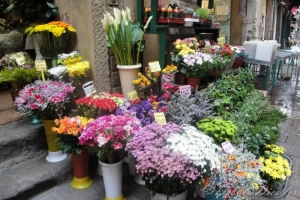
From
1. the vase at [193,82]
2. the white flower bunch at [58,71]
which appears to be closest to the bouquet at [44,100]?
the white flower bunch at [58,71]

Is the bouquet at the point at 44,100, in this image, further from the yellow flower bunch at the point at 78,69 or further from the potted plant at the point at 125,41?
the potted plant at the point at 125,41

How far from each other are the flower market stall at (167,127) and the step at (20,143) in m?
0.17

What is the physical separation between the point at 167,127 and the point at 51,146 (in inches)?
47.8

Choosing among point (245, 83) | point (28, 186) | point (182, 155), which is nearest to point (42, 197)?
point (28, 186)

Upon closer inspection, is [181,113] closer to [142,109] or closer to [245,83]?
[142,109]

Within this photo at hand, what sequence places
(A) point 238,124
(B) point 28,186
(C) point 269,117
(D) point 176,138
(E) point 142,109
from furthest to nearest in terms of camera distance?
(C) point 269,117
(A) point 238,124
(E) point 142,109
(B) point 28,186
(D) point 176,138

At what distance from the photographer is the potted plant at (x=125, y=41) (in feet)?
8.37

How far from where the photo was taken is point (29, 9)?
2.99 meters

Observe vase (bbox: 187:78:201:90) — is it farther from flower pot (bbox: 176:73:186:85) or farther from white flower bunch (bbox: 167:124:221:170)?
white flower bunch (bbox: 167:124:221:170)

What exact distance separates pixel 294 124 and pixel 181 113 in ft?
8.16

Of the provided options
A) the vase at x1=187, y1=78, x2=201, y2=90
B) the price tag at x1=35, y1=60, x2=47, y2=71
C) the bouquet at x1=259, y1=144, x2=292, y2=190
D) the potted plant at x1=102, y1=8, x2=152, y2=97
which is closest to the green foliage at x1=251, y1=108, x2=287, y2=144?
the bouquet at x1=259, y1=144, x2=292, y2=190

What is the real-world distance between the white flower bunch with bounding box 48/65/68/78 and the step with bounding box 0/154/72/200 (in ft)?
2.83

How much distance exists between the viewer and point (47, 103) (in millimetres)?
2170

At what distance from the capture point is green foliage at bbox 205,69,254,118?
2.78 meters
